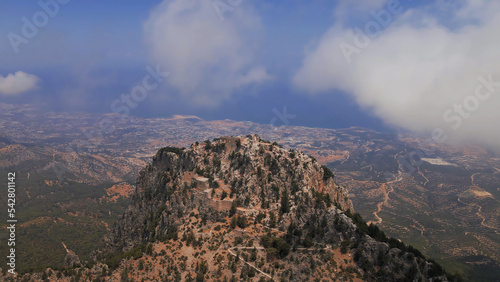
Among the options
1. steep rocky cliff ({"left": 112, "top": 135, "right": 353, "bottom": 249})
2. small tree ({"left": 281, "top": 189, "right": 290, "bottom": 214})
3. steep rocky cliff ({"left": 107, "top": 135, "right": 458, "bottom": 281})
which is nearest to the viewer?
steep rocky cliff ({"left": 107, "top": 135, "right": 458, "bottom": 281})

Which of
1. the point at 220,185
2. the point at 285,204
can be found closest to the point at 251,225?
the point at 285,204

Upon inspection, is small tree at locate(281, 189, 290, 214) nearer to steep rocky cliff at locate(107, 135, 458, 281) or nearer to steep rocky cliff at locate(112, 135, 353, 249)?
steep rocky cliff at locate(107, 135, 458, 281)

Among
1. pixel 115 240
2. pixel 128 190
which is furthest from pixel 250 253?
pixel 128 190

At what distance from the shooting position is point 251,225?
49594mm

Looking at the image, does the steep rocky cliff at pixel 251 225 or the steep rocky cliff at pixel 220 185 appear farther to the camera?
the steep rocky cliff at pixel 220 185

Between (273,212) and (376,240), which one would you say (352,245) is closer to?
(376,240)

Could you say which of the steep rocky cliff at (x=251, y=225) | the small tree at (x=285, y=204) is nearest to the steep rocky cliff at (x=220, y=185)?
the steep rocky cliff at (x=251, y=225)

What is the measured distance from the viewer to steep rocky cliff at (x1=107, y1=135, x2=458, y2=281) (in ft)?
132

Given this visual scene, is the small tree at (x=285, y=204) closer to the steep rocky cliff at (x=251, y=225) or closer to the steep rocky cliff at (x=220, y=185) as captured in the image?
the steep rocky cliff at (x=251, y=225)

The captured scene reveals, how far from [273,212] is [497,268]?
78.5 metres

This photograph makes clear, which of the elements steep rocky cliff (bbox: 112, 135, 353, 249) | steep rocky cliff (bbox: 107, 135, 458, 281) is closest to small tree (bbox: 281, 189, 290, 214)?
steep rocky cliff (bbox: 107, 135, 458, 281)

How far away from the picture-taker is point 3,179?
6398 inches

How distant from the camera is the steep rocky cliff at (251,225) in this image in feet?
132

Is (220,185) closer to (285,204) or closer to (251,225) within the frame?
(251,225)
